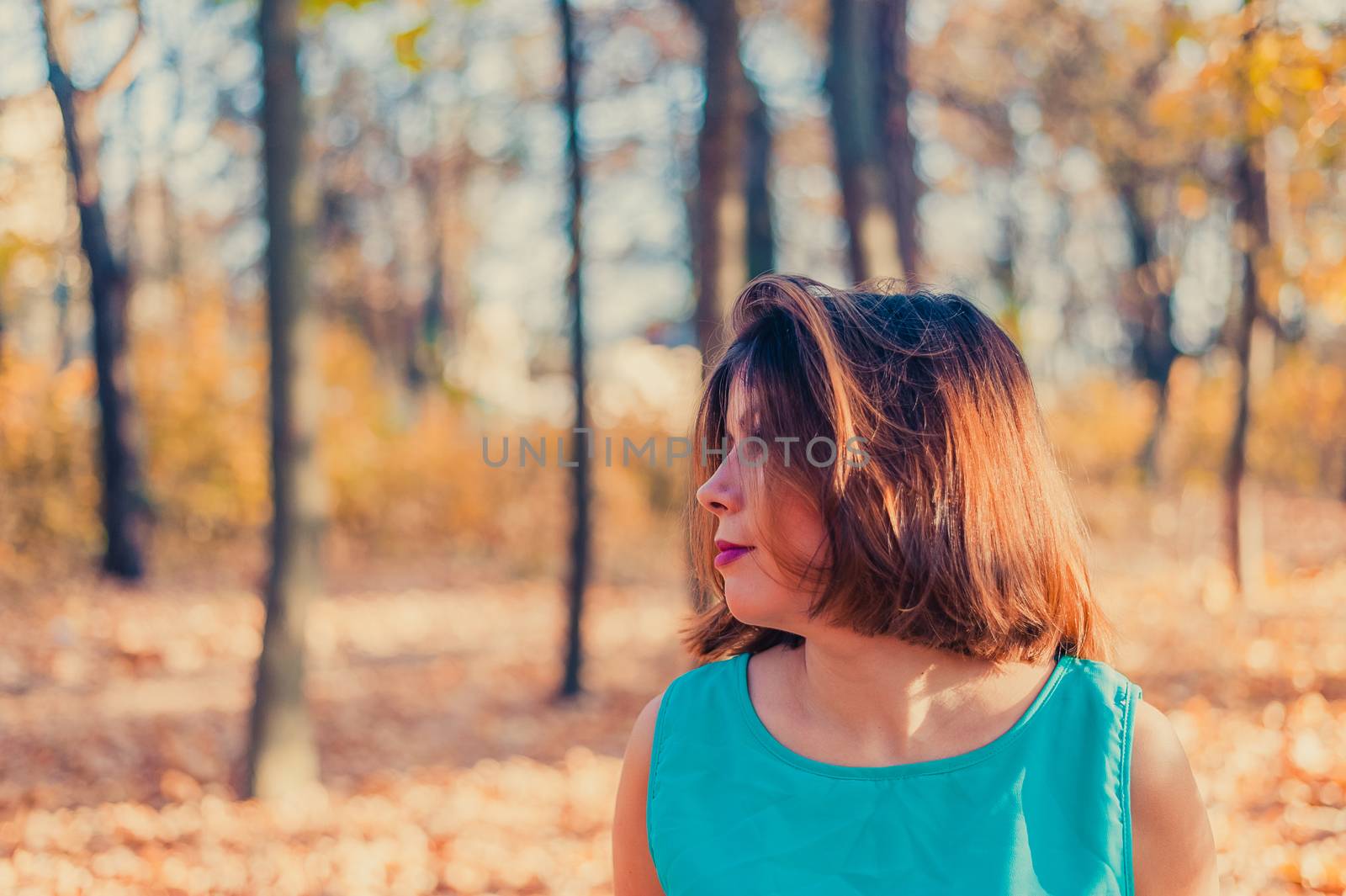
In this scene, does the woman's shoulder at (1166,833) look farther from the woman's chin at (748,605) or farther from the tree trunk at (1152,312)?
the tree trunk at (1152,312)

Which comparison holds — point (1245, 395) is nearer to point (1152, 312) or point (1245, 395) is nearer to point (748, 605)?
point (748, 605)

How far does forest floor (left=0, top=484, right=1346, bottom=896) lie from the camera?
4199 mm

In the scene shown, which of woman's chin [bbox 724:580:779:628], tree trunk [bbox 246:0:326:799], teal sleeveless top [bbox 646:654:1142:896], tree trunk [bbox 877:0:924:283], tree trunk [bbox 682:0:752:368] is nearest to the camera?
teal sleeveless top [bbox 646:654:1142:896]

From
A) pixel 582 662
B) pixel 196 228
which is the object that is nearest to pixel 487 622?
pixel 582 662

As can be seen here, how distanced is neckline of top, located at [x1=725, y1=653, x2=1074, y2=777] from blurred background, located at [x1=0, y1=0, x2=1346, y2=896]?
0.66 metres

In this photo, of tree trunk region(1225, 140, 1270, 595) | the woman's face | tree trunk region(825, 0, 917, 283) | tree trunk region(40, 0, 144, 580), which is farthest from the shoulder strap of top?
tree trunk region(40, 0, 144, 580)

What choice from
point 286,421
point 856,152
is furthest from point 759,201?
point 286,421

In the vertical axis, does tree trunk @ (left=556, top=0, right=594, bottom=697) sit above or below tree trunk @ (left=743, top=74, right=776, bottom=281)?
below

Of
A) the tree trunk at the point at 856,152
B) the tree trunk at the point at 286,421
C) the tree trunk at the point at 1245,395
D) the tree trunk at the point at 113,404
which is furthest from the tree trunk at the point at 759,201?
the tree trunk at the point at 286,421

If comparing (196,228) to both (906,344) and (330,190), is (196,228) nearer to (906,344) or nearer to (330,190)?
(330,190)

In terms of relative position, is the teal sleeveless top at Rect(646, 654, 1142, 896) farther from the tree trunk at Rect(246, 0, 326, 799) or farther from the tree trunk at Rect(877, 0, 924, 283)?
the tree trunk at Rect(877, 0, 924, 283)

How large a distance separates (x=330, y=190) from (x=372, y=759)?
15507 millimetres

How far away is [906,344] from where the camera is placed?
4.51 feet

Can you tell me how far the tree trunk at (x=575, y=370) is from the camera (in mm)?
6948
